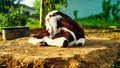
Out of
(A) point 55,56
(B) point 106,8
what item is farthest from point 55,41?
(B) point 106,8

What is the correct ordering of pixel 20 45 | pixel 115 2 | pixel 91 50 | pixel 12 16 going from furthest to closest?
pixel 115 2 < pixel 12 16 < pixel 20 45 < pixel 91 50

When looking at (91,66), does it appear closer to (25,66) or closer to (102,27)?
(25,66)

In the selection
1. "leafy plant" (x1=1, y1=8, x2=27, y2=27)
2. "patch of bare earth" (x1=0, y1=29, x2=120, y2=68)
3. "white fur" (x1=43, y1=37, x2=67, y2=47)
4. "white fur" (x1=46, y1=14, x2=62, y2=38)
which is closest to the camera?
"patch of bare earth" (x1=0, y1=29, x2=120, y2=68)

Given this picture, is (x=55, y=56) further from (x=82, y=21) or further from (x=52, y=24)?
(x=82, y=21)

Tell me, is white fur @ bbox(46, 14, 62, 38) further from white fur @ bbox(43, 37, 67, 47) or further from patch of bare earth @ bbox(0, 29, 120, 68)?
patch of bare earth @ bbox(0, 29, 120, 68)

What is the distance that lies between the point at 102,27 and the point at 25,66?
331 inches

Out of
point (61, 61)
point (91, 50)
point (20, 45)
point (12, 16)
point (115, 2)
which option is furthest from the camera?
point (115, 2)

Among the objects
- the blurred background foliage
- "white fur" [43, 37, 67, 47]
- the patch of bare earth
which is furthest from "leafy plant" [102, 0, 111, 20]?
"white fur" [43, 37, 67, 47]

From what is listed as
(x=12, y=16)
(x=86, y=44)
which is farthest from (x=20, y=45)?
(x=12, y=16)

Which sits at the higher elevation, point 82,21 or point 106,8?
point 106,8

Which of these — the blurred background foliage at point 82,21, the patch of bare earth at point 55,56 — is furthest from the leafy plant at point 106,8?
the patch of bare earth at point 55,56

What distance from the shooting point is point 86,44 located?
768 centimetres

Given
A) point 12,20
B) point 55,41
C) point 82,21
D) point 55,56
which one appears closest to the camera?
point 55,56

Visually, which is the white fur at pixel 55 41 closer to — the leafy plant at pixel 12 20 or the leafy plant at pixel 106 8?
the leafy plant at pixel 12 20
